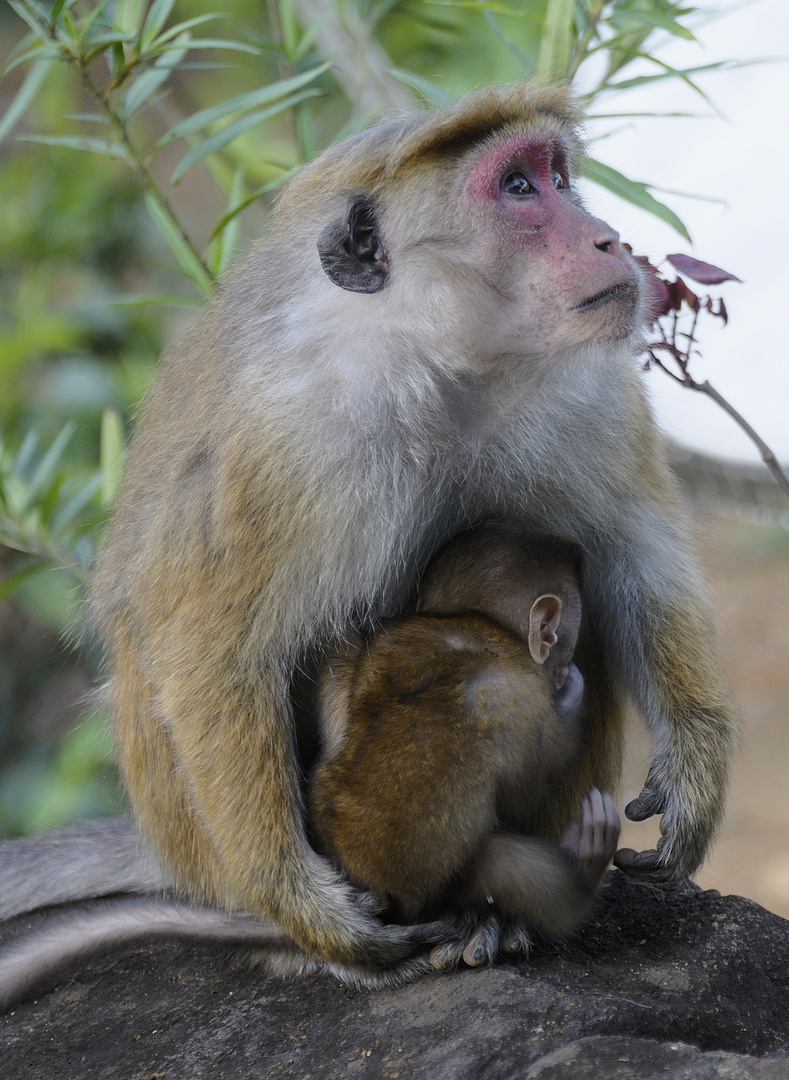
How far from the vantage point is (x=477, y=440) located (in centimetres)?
293

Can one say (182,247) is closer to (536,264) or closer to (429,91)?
(429,91)

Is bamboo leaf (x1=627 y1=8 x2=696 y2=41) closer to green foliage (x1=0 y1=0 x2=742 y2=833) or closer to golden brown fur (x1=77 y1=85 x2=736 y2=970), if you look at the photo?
green foliage (x1=0 y1=0 x2=742 y2=833)

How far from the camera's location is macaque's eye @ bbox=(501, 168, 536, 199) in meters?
2.81

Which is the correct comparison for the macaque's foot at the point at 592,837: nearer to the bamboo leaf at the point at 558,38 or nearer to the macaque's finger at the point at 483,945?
the macaque's finger at the point at 483,945

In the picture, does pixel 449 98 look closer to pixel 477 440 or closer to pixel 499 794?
pixel 477 440

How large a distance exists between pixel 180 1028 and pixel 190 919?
404 millimetres

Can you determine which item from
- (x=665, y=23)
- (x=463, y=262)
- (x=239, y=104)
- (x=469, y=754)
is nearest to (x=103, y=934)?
(x=469, y=754)

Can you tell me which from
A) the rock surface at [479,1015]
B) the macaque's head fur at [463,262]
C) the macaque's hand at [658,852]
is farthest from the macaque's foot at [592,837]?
the macaque's head fur at [463,262]

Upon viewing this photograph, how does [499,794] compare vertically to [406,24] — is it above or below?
below

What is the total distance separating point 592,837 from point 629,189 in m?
2.10

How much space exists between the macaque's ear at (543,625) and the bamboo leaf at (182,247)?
211 cm

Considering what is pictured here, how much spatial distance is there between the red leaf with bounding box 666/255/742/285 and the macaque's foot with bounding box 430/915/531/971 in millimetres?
1790

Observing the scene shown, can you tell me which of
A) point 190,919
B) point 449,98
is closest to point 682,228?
point 449,98

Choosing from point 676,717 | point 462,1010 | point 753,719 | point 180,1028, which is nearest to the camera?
point 462,1010
